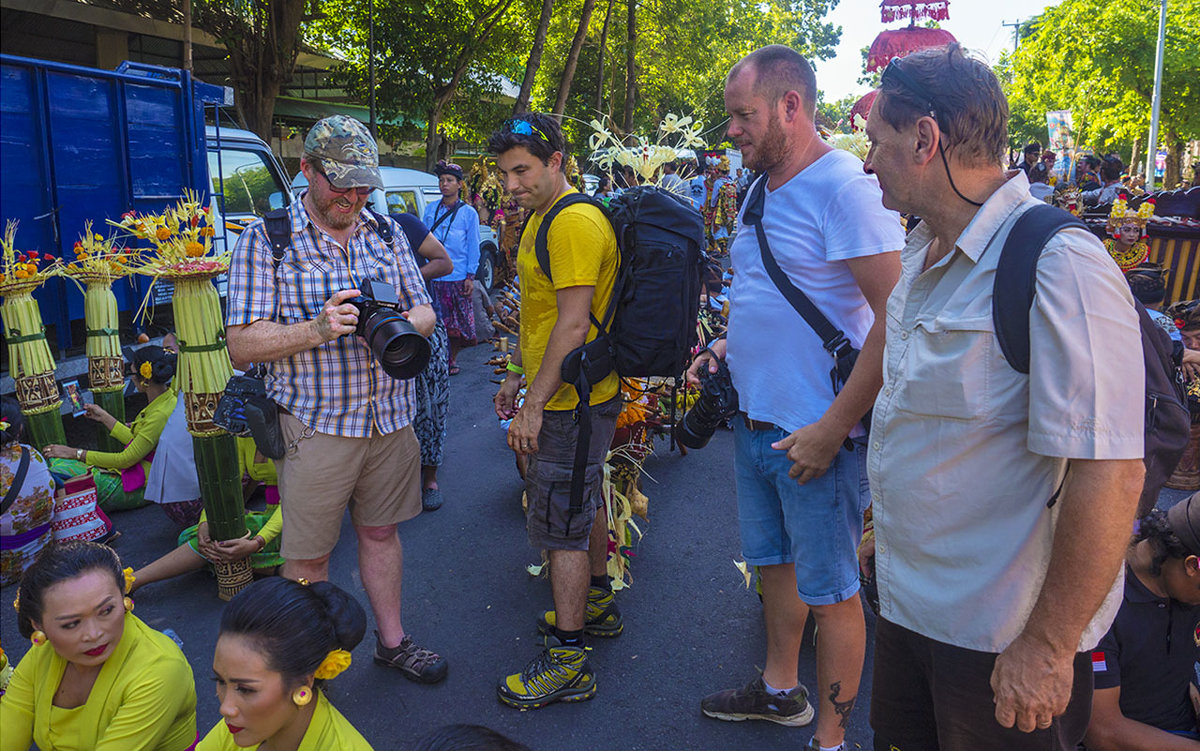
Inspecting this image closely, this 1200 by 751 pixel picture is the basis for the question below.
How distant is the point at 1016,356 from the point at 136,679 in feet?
7.65

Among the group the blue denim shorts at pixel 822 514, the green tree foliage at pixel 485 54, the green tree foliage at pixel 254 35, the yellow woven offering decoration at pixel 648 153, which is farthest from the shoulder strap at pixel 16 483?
the green tree foliage at pixel 254 35

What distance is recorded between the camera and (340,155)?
8.48 feet

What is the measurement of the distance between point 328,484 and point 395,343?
0.61 m

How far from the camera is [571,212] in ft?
8.71

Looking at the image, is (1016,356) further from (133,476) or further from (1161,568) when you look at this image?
(133,476)

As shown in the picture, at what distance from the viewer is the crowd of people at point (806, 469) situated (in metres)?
1.36

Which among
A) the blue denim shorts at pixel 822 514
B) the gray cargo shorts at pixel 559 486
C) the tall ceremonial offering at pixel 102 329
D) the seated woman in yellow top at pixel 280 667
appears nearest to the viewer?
the seated woman in yellow top at pixel 280 667

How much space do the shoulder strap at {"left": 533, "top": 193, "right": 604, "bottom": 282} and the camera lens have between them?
0.49 m

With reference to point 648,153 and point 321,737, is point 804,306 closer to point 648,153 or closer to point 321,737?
point 321,737

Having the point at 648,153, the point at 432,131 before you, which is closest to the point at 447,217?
the point at 648,153

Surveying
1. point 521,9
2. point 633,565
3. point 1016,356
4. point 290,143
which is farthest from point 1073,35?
point 1016,356

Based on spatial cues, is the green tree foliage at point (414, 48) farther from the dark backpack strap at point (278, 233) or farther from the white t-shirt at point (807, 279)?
the white t-shirt at point (807, 279)

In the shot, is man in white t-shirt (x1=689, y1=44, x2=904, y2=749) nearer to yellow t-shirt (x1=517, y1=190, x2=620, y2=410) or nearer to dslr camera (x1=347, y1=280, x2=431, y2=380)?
yellow t-shirt (x1=517, y1=190, x2=620, y2=410)

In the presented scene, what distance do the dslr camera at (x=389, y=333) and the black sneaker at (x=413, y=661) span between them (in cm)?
119
